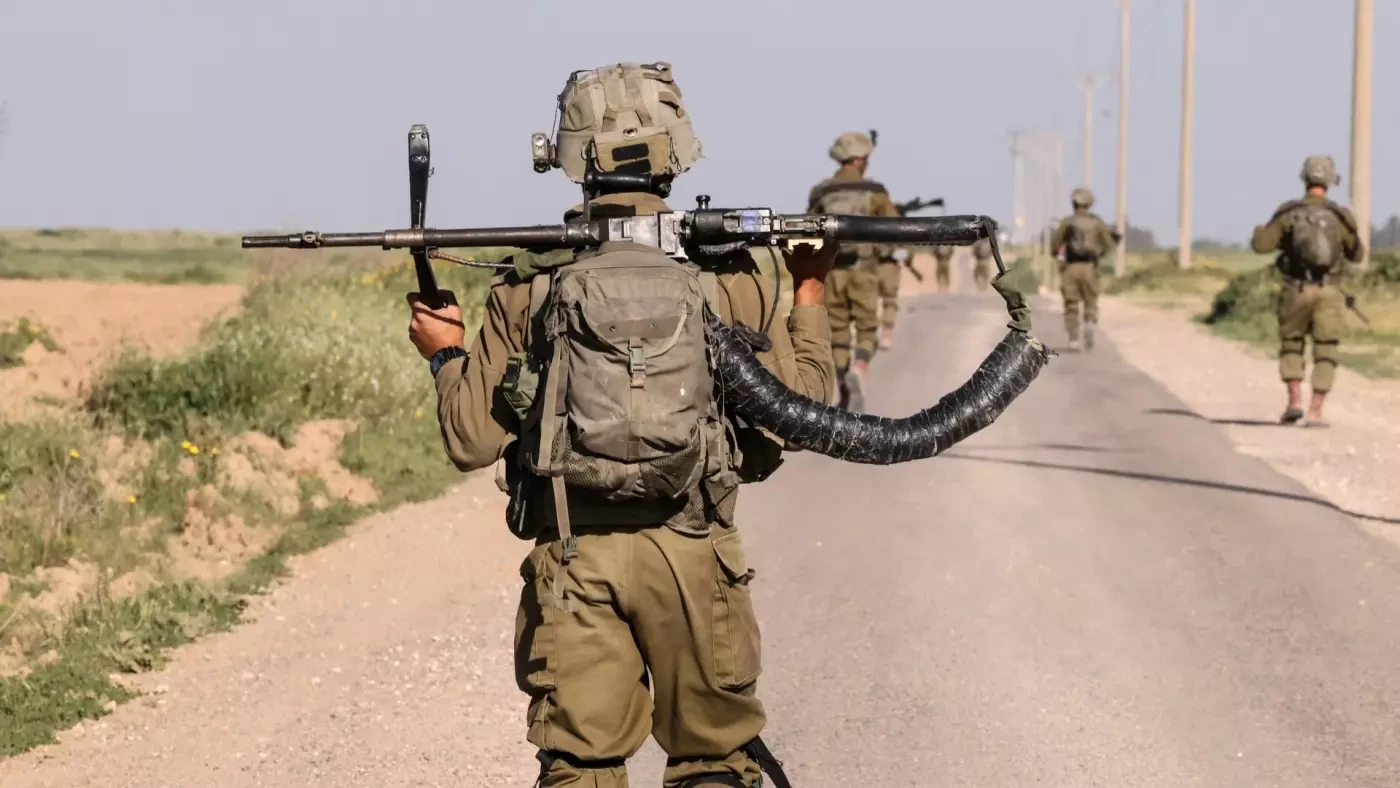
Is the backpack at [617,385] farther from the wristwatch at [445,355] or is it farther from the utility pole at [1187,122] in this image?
the utility pole at [1187,122]

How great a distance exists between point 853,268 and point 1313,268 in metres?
3.27

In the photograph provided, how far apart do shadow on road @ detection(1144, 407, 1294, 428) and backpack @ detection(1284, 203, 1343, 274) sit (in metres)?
1.43

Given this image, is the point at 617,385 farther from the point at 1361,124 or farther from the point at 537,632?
the point at 1361,124

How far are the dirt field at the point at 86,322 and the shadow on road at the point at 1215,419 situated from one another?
746 centimetres

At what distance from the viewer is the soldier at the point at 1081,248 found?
23188 millimetres

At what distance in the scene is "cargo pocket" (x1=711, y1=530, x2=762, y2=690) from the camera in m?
3.95

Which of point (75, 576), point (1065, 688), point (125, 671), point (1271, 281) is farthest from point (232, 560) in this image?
point (1271, 281)

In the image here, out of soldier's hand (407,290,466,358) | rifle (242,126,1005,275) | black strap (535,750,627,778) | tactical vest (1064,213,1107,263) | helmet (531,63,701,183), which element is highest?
helmet (531,63,701,183)

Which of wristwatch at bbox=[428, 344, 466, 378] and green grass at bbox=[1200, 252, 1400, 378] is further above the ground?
wristwatch at bbox=[428, 344, 466, 378]

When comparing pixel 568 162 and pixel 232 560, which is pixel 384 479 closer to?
pixel 232 560

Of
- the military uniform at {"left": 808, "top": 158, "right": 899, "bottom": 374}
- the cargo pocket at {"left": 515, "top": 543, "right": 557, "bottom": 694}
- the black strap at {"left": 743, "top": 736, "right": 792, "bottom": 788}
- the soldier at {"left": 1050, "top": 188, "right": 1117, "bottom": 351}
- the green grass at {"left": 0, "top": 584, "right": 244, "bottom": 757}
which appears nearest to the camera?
the cargo pocket at {"left": 515, "top": 543, "right": 557, "bottom": 694}

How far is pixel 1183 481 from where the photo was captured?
12.0 meters

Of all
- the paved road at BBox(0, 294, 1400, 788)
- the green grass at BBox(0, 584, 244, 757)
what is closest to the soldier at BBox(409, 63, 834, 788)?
the paved road at BBox(0, 294, 1400, 788)

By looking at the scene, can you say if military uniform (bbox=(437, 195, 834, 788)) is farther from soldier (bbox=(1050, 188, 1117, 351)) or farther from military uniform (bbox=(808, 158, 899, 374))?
soldier (bbox=(1050, 188, 1117, 351))
